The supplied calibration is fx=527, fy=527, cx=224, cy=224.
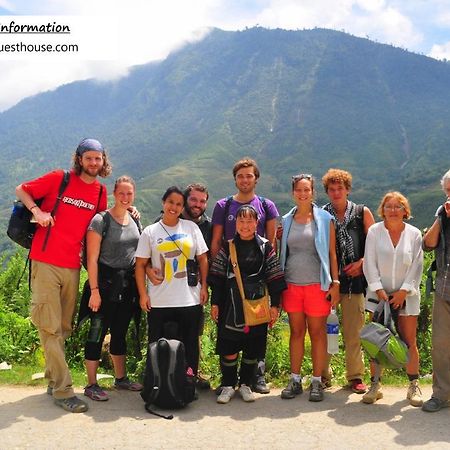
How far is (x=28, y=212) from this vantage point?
5.59 metres

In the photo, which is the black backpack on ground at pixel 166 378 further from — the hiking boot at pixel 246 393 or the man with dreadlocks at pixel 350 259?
the man with dreadlocks at pixel 350 259

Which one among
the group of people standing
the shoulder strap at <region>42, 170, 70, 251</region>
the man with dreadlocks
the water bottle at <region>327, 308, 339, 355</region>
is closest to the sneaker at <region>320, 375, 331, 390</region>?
the man with dreadlocks

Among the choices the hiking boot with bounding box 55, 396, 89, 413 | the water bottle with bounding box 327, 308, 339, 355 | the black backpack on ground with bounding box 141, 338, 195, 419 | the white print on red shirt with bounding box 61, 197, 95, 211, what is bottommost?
the hiking boot with bounding box 55, 396, 89, 413

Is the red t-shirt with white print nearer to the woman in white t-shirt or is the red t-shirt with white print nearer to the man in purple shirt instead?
the woman in white t-shirt

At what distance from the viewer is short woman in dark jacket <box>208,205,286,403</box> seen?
5.73 meters

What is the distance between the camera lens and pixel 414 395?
5691 mm

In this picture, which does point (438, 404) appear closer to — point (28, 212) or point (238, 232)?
point (238, 232)

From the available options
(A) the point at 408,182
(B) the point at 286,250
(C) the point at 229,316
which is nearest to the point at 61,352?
(C) the point at 229,316

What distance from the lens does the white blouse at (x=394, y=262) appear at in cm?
564

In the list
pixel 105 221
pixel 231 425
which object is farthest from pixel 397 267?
pixel 105 221

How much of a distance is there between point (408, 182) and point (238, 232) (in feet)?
524

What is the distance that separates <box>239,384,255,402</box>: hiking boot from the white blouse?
1736 mm

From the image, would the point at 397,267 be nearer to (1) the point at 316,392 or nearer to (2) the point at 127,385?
(1) the point at 316,392

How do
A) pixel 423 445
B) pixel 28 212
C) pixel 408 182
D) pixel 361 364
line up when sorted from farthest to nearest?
pixel 408 182, pixel 361 364, pixel 28 212, pixel 423 445
